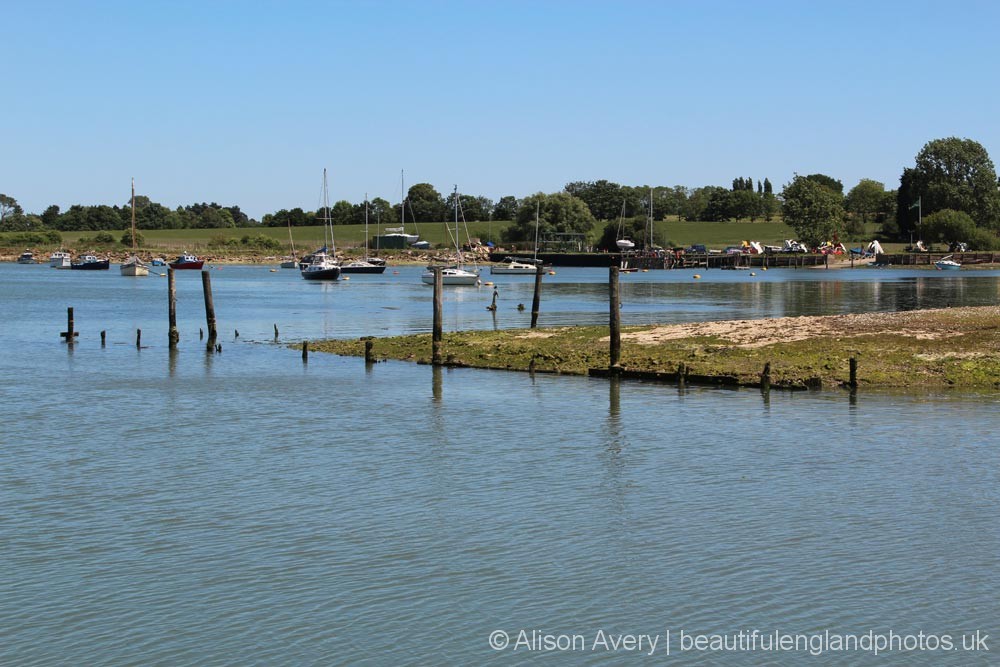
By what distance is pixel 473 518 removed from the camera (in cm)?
2317

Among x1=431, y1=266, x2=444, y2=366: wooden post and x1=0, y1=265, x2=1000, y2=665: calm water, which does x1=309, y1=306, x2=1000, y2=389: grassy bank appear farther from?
x1=0, y1=265, x2=1000, y2=665: calm water

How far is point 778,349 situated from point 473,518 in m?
23.4

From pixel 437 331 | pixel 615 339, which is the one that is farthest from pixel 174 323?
pixel 615 339

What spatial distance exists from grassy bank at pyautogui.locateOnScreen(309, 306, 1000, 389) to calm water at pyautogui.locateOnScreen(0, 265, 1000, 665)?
172cm

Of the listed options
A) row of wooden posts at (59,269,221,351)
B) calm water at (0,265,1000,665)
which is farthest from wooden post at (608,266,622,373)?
row of wooden posts at (59,269,221,351)

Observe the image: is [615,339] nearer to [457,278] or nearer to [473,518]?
[473,518]

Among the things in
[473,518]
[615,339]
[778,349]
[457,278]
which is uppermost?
[457,278]

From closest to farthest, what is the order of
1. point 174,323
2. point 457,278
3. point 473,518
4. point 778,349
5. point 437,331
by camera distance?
point 473,518 → point 778,349 → point 437,331 → point 174,323 → point 457,278

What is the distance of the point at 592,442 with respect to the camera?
30844 mm

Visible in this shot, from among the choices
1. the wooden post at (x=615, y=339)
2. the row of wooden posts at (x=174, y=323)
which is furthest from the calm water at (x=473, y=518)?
the row of wooden posts at (x=174, y=323)

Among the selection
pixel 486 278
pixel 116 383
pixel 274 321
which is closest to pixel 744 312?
pixel 274 321

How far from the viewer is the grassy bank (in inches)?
1517

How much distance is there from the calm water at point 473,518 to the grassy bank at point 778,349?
1.72m

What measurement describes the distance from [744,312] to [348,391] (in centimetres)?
4721
